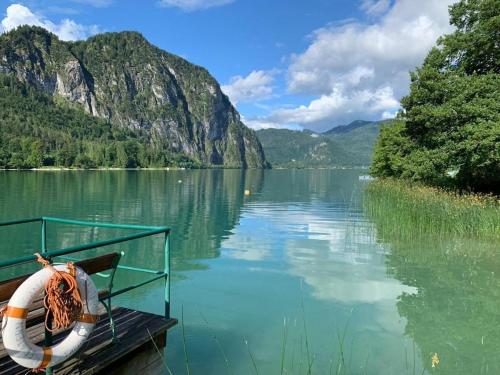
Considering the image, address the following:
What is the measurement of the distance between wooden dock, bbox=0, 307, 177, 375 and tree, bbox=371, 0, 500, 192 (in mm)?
18798

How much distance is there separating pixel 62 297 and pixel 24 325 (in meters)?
0.38

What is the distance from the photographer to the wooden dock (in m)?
4.37

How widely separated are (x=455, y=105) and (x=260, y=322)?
18322 millimetres

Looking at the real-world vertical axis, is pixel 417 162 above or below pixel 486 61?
below

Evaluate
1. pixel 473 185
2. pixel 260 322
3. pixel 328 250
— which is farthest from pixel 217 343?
pixel 473 185

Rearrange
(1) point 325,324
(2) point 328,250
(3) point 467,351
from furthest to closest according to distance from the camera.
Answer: (2) point 328,250 → (1) point 325,324 → (3) point 467,351

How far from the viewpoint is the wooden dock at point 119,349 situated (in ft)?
14.3

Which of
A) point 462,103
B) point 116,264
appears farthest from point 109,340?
point 462,103

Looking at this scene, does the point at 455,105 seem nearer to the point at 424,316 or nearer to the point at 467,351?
the point at 424,316

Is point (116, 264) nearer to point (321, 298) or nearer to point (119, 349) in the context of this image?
point (119, 349)

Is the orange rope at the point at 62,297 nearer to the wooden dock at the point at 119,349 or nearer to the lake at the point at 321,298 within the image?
the wooden dock at the point at 119,349

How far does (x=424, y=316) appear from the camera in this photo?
9.14m

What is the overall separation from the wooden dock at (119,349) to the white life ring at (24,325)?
1.13ft

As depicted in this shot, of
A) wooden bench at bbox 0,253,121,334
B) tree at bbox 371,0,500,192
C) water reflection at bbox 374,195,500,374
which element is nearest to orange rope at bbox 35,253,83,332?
wooden bench at bbox 0,253,121,334
